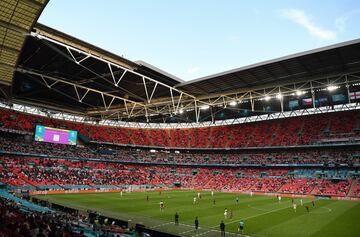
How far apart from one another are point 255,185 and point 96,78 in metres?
40.0

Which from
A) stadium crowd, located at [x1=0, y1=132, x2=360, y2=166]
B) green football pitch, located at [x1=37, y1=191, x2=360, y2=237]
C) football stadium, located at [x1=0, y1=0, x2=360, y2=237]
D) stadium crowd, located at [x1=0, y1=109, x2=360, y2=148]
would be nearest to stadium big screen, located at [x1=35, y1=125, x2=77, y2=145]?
football stadium, located at [x1=0, y1=0, x2=360, y2=237]

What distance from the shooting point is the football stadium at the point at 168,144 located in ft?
82.7

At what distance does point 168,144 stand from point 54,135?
34.5m

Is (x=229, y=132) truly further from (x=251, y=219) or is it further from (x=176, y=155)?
(x=251, y=219)

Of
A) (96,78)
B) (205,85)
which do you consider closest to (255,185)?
(205,85)

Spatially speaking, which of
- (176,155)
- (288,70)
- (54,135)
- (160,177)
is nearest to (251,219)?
(288,70)

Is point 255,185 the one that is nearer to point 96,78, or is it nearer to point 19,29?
point 96,78

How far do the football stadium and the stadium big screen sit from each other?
0.23 m

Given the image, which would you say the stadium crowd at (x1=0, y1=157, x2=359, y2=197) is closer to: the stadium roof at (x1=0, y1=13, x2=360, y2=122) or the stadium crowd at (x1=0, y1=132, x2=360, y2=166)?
the stadium crowd at (x1=0, y1=132, x2=360, y2=166)

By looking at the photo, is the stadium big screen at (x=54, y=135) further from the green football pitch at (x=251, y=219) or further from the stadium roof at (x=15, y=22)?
the green football pitch at (x=251, y=219)

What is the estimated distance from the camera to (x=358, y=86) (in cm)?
4978

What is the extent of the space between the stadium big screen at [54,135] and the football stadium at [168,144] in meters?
0.23

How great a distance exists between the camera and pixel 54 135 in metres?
59.6

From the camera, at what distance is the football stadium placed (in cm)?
2520
